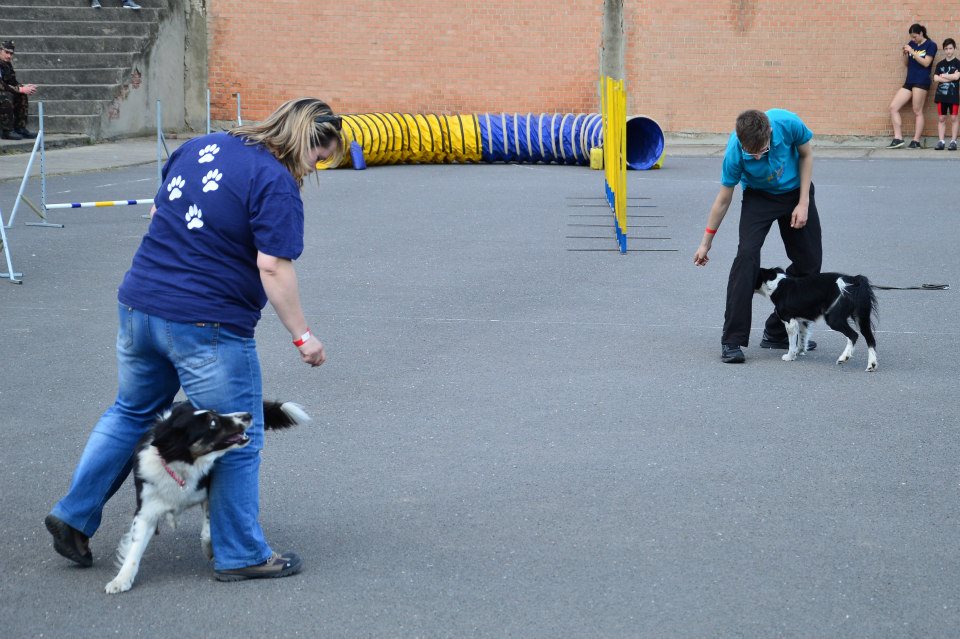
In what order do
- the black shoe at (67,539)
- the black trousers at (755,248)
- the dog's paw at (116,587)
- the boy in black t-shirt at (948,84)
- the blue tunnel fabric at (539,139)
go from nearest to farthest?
the dog's paw at (116,587) < the black shoe at (67,539) < the black trousers at (755,248) < the blue tunnel fabric at (539,139) < the boy in black t-shirt at (948,84)

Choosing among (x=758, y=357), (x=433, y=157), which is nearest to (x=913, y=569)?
(x=758, y=357)

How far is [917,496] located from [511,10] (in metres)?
21.1

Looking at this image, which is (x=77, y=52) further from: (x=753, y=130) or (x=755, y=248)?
(x=753, y=130)

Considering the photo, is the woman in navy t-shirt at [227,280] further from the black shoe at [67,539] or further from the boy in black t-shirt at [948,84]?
the boy in black t-shirt at [948,84]

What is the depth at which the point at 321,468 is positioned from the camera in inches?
224

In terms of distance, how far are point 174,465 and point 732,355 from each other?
4623 mm

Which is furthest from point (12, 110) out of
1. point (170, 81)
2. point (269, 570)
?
point (269, 570)

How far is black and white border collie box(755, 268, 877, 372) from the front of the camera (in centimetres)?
760

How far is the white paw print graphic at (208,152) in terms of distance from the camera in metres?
4.14

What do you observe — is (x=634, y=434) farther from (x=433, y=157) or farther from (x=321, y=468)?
(x=433, y=157)

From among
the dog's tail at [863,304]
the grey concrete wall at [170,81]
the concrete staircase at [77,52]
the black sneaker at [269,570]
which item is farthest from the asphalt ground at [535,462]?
the grey concrete wall at [170,81]

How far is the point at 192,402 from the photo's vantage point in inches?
164

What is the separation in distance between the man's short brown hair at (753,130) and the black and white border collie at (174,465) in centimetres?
434

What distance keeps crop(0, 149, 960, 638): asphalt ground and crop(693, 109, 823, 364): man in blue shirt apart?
1.46 feet
